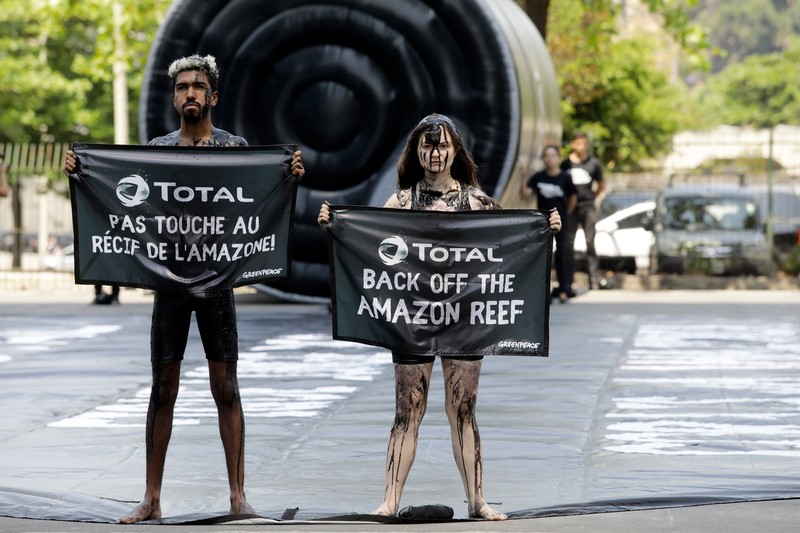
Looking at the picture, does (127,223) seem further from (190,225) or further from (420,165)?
(420,165)

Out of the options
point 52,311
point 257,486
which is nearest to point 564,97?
point 52,311

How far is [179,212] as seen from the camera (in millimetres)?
6867

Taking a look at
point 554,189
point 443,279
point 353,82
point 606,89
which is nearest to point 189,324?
point 443,279

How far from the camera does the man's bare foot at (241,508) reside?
650 cm

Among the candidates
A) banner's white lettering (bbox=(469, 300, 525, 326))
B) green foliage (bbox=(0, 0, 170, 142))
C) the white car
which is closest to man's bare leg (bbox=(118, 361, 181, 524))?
banner's white lettering (bbox=(469, 300, 525, 326))

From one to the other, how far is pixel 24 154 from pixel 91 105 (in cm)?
1105

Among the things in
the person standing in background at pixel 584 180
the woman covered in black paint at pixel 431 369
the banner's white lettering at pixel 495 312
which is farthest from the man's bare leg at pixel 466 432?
the person standing in background at pixel 584 180

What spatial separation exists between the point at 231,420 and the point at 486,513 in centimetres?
113

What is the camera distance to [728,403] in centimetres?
995

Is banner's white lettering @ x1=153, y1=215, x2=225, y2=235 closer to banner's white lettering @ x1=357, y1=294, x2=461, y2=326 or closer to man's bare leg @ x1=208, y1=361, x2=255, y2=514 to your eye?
man's bare leg @ x1=208, y1=361, x2=255, y2=514

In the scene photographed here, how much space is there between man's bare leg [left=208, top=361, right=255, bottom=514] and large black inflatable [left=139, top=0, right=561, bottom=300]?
9334 millimetres

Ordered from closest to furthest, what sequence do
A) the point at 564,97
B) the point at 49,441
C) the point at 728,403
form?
1. the point at 49,441
2. the point at 728,403
3. the point at 564,97

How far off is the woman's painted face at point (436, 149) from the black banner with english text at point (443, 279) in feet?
0.70

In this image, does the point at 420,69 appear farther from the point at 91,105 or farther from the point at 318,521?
the point at 91,105
